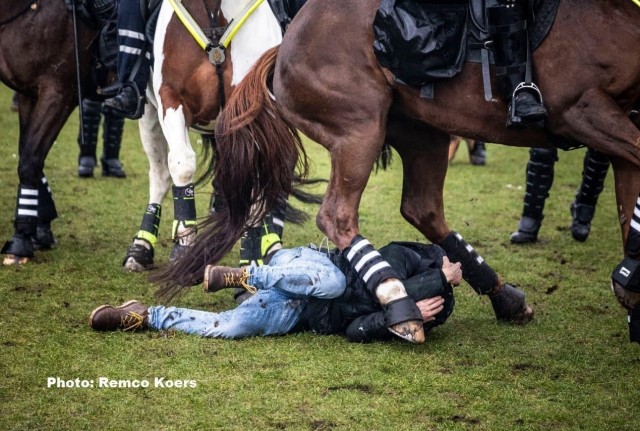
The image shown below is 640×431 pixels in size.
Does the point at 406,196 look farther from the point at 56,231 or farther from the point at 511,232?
the point at 56,231

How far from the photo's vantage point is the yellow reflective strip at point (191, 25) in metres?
6.31

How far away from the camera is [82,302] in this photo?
620cm

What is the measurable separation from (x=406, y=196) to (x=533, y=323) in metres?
1.04

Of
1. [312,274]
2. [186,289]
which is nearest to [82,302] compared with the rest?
[186,289]

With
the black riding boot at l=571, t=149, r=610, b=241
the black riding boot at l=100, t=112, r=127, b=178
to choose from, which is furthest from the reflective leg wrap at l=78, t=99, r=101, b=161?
the black riding boot at l=571, t=149, r=610, b=241

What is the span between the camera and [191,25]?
20.7 ft

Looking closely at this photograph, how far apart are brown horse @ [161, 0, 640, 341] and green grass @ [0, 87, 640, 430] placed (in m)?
0.36

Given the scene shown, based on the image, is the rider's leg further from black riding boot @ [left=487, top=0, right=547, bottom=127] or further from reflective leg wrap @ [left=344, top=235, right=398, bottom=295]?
black riding boot @ [left=487, top=0, right=547, bottom=127]

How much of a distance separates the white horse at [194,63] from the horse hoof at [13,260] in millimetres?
1392

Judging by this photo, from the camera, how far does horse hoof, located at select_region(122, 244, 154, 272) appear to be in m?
7.15

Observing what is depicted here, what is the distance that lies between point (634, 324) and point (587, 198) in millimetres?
3536

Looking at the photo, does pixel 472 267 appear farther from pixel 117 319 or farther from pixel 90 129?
pixel 90 129

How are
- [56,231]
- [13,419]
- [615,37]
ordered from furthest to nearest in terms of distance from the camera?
[56,231] < [615,37] < [13,419]

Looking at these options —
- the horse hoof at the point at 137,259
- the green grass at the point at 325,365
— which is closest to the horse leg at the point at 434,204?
the green grass at the point at 325,365
